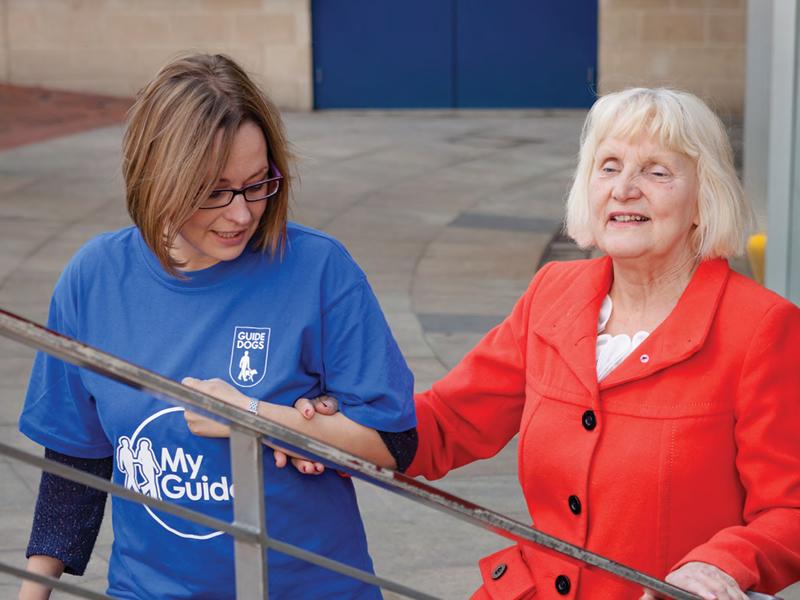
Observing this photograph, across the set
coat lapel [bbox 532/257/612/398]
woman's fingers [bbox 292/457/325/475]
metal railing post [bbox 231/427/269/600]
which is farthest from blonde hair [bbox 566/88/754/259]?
metal railing post [bbox 231/427/269/600]

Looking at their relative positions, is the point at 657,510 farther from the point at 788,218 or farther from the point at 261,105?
the point at 788,218

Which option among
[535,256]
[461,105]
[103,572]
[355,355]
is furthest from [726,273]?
[461,105]

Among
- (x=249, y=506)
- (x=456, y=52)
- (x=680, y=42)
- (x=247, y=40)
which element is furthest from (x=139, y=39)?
(x=249, y=506)

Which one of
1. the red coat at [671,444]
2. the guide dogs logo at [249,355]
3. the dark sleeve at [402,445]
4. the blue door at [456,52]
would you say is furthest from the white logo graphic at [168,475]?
the blue door at [456,52]

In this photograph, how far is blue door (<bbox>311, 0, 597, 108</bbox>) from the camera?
17.2 m

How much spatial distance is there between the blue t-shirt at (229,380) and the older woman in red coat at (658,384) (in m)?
0.34

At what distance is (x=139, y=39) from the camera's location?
1734cm

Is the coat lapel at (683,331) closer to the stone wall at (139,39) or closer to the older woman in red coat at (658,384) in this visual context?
the older woman in red coat at (658,384)

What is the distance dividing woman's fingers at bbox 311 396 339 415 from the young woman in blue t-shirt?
0.06 ft

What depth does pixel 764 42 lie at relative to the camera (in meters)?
9.30

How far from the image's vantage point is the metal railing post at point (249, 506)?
1803mm

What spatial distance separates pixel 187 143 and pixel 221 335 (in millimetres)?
339

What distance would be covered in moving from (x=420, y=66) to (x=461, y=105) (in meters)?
0.71

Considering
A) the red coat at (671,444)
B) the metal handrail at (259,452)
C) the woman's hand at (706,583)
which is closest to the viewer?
the metal handrail at (259,452)
